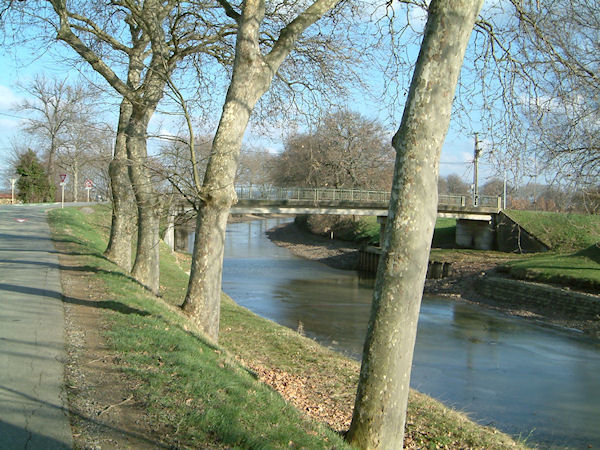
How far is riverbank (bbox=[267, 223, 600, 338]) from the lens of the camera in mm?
21766

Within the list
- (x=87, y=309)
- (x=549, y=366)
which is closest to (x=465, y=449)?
(x=87, y=309)

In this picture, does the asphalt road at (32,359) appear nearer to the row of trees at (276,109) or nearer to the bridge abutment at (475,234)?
the row of trees at (276,109)

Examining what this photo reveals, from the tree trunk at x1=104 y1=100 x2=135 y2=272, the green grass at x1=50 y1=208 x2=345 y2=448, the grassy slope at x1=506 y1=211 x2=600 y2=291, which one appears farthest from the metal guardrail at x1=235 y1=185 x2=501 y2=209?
the green grass at x1=50 y1=208 x2=345 y2=448

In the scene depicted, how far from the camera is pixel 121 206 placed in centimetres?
1565

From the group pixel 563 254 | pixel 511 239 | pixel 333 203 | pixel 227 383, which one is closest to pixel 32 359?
pixel 227 383

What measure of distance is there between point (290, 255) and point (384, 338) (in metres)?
45.4

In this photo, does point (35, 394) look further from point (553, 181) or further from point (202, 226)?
point (553, 181)

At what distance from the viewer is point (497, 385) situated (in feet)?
42.9

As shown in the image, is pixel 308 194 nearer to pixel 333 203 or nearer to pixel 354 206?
pixel 333 203

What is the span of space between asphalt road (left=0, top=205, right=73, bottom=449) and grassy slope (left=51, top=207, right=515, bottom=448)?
0.80 meters

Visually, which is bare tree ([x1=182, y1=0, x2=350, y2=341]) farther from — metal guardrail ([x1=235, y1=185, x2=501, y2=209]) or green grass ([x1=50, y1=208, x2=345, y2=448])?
metal guardrail ([x1=235, y1=185, x2=501, y2=209])

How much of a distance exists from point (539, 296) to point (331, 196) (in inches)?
805

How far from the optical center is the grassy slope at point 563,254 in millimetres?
24125

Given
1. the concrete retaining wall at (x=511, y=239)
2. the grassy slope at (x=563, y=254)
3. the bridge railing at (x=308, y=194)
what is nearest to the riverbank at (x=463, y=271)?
the concrete retaining wall at (x=511, y=239)
